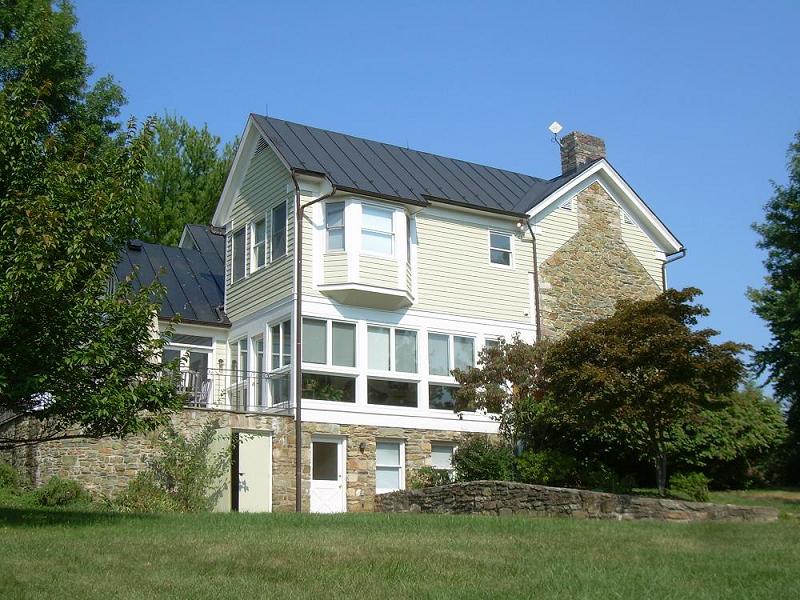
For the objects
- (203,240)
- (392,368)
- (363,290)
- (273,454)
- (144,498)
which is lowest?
(144,498)

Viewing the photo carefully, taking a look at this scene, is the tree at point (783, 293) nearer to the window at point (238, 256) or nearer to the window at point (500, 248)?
the window at point (500, 248)

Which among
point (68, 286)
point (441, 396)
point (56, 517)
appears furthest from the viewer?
point (441, 396)

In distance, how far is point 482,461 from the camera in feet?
72.7

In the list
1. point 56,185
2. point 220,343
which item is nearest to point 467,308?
point 220,343

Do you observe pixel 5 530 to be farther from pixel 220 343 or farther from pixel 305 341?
pixel 220 343

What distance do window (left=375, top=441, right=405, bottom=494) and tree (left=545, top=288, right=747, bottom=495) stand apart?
530 cm

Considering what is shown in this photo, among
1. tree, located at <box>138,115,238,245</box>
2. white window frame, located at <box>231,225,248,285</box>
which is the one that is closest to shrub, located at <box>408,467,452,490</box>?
white window frame, located at <box>231,225,248,285</box>

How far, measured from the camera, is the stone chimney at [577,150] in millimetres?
29359

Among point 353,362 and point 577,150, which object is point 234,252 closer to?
point 353,362

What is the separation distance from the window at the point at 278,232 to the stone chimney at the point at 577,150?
9.20 m

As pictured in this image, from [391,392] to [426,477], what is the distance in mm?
2034

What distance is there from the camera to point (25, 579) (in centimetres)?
1001

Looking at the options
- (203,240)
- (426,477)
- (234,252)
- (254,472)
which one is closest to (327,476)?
(254,472)

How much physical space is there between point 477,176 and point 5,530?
17.3 m
